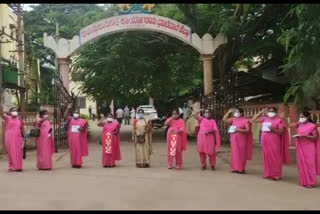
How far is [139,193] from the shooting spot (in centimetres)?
915

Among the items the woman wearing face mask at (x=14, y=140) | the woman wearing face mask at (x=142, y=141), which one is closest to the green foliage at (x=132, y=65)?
the woman wearing face mask at (x=142, y=141)

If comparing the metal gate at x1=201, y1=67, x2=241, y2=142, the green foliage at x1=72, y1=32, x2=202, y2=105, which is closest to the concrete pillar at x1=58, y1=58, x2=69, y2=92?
the green foliage at x1=72, y1=32, x2=202, y2=105

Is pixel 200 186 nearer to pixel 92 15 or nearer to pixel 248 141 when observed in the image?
pixel 248 141

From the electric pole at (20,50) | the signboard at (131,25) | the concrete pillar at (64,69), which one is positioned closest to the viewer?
the signboard at (131,25)

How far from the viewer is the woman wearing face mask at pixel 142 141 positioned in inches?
515

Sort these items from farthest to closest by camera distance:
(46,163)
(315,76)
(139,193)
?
(46,163) → (315,76) → (139,193)

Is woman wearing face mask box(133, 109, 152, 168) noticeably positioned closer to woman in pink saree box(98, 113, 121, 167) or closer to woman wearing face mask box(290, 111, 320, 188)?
woman in pink saree box(98, 113, 121, 167)

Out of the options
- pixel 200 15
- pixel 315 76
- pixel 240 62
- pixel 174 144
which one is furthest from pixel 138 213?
pixel 240 62

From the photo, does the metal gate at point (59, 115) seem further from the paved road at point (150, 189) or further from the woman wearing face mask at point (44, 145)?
the woman wearing face mask at point (44, 145)

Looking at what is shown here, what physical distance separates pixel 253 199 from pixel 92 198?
105 inches

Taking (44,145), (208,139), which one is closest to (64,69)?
(44,145)

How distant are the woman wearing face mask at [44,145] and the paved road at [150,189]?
244mm

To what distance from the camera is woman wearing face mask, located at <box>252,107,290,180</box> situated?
10.9 m

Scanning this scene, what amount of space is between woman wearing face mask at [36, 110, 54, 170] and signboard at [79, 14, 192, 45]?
23.2 feet
